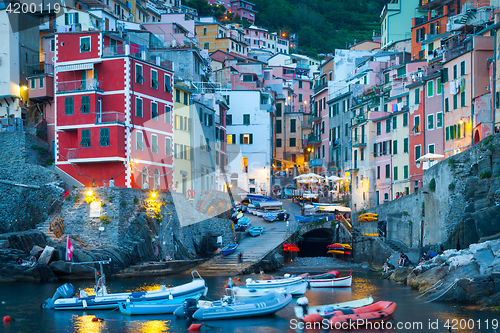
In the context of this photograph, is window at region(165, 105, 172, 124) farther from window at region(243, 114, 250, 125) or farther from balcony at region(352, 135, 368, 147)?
balcony at region(352, 135, 368, 147)

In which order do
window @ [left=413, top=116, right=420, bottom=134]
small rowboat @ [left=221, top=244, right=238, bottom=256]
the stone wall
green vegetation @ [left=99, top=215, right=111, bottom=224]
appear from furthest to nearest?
window @ [left=413, top=116, right=420, bottom=134]
small rowboat @ [left=221, top=244, right=238, bottom=256]
the stone wall
green vegetation @ [left=99, top=215, right=111, bottom=224]

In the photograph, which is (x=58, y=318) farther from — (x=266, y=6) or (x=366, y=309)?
(x=266, y=6)

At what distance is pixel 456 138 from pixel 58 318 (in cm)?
3772

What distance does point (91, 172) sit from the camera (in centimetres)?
5416

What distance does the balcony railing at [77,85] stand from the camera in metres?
54.0

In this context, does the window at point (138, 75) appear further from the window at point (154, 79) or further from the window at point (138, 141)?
the window at point (138, 141)

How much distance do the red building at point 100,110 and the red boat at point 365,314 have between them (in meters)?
29.0

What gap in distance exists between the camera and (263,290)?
3812 centimetres

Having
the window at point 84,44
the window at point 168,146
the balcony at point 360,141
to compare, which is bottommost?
the window at point 168,146

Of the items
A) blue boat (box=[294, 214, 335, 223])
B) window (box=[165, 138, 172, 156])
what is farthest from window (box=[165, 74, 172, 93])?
blue boat (box=[294, 214, 335, 223])

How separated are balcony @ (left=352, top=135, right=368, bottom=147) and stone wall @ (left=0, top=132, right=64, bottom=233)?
36086mm

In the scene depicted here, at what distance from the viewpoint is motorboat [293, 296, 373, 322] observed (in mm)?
30314

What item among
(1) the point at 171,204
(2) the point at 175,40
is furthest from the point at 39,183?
(2) the point at 175,40

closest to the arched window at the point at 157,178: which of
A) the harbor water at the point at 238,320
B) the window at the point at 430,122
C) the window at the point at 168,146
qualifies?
the window at the point at 168,146
